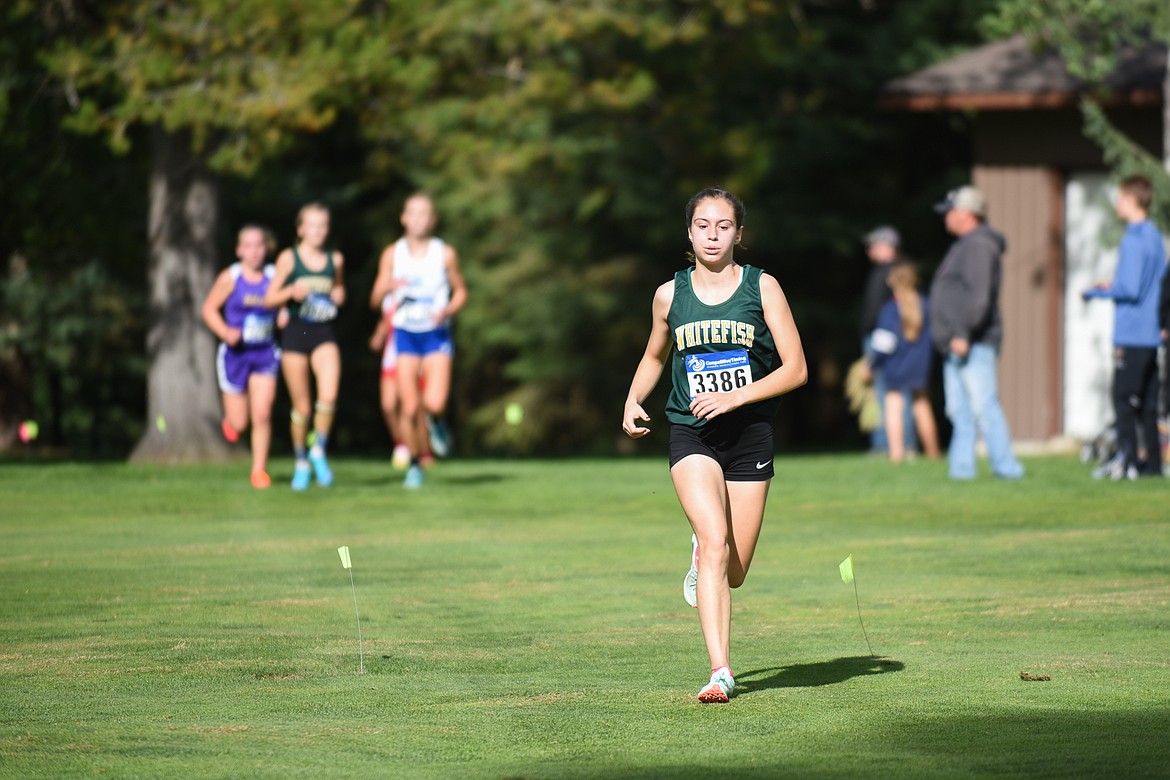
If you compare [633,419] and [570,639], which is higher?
[633,419]

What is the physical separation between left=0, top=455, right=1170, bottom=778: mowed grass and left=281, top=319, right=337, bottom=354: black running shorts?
4.20 ft

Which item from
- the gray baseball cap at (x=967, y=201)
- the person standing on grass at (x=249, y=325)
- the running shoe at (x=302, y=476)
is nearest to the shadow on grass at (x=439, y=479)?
the running shoe at (x=302, y=476)

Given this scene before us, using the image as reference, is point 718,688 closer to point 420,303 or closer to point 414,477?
point 420,303

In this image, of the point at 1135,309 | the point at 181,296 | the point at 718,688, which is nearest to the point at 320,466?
the point at 181,296

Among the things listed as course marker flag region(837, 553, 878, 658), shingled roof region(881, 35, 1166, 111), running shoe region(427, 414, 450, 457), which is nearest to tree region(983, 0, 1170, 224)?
shingled roof region(881, 35, 1166, 111)

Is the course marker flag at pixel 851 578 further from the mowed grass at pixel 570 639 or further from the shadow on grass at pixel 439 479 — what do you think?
the shadow on grass at pixel 439 479

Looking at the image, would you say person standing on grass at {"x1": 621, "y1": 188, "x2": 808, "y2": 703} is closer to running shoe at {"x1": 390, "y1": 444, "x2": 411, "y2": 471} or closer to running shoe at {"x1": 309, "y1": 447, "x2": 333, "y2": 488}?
running shoe at {"x1": 309, "y1": 447, "x2": 333, "y2": 488}

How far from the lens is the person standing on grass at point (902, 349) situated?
66.7 ft

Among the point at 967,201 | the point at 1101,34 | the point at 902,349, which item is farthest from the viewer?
the point at 1101,34

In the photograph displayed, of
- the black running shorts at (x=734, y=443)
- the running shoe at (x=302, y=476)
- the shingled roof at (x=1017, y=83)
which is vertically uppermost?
the shingled roof at (x=1017, y=83)

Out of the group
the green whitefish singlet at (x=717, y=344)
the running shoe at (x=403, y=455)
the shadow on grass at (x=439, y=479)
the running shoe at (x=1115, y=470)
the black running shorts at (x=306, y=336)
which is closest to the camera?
the green whitefish singlet at (x=717, y=344)

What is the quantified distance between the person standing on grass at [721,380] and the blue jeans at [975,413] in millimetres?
9779

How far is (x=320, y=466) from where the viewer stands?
17.2 meters

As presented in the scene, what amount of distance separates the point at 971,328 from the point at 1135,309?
1416mm
